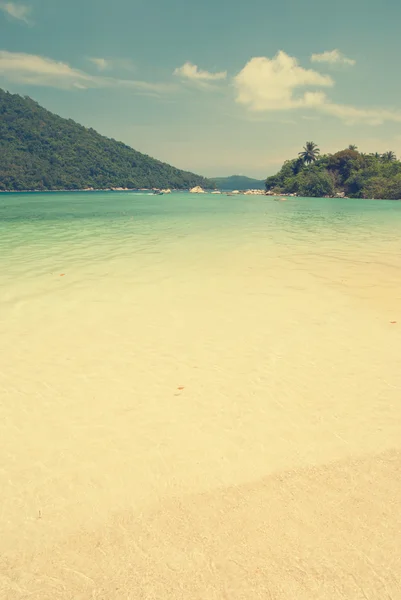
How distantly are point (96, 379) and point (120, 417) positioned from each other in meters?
0.84

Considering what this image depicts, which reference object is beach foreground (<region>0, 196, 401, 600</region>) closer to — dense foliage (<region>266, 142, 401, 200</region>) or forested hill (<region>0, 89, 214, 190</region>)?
dense foliage (<region>266, 142, 401, 200</region>)

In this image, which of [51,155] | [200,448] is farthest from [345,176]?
[51,155]

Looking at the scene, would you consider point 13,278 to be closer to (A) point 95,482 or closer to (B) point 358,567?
(A) point 95,482

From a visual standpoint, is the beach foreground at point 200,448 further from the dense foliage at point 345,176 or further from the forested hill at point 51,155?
the forested hill at point 51,155

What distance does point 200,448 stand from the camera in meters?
3.01

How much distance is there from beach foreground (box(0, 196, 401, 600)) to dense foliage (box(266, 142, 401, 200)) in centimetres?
9310

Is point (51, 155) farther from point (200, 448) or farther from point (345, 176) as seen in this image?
point (200, 448)

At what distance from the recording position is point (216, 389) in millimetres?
3902

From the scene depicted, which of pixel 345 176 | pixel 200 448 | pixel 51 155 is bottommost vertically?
pixel 200 448

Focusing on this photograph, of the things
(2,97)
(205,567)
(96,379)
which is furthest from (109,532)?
(2,97)

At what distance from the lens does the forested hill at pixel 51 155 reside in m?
147

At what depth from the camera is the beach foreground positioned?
6.64ft

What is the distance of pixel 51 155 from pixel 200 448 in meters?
184

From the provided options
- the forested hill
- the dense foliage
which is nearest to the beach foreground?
the dense foliage
